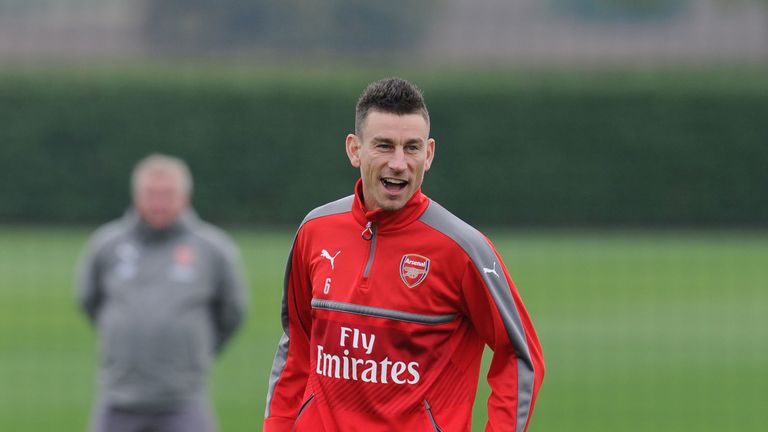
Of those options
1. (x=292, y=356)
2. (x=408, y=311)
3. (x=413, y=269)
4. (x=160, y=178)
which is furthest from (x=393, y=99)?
(x=160, y=178)

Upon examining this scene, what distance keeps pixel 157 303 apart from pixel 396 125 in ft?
11.5

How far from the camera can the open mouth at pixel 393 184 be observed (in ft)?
13.5

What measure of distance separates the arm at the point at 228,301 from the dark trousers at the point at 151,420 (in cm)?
49

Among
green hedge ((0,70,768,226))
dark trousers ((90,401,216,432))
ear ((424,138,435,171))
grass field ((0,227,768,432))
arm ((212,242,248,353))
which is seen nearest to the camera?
ear ((424,138,435,171))

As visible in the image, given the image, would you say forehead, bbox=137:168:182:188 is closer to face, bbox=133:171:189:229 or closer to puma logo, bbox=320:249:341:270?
face, bbox=133:171:189:229

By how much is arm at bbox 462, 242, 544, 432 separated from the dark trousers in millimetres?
3451

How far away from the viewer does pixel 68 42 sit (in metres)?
41.0

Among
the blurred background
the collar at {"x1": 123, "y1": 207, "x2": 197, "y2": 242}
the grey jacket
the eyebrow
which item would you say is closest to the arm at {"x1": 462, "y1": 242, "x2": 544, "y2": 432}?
the eyebrow

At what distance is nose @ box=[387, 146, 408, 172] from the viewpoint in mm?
4074

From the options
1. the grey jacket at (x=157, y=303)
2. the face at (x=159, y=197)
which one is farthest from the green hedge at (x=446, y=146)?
the face at (x=159, y=197)

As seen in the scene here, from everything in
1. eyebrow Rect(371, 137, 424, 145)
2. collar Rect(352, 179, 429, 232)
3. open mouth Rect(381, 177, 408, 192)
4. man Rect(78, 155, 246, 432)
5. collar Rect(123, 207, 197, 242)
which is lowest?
man Rect(78, 155, 246, 432)

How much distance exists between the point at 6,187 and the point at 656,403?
65.4ft

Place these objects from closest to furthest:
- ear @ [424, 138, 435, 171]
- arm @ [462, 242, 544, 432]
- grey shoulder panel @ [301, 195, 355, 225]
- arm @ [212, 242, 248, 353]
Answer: arm @ [462, 242, 544, 432] < ear @ [424, 138, 435, 171] < grey shoulder panel @ [301, 195, 355, 225] < arm @ [212, 242, 248, 353]

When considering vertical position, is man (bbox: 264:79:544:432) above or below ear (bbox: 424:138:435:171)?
below
